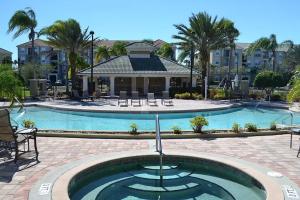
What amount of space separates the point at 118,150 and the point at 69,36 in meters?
26.4

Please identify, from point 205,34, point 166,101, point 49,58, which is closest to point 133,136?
point 166,101

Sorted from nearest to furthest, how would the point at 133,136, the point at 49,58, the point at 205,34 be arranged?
the point at 133,136 < the point at 205,34 < the point at 49,58

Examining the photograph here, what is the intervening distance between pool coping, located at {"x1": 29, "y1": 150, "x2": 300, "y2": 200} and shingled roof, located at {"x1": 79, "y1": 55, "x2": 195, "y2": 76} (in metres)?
27.5

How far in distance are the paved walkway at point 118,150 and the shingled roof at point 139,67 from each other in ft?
81.5

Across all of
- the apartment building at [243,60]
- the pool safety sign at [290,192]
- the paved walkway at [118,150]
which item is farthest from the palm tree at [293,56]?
the pool safety sign at [290,192]

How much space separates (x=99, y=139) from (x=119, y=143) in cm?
112

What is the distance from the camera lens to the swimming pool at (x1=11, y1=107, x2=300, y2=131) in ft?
62.2

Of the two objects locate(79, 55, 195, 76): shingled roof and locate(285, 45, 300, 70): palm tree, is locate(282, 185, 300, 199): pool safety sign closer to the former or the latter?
locate(79, 55, 195, 76): shingled roof

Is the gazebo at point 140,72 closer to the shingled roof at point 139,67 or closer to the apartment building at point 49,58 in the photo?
the shingled roof at point 139,67

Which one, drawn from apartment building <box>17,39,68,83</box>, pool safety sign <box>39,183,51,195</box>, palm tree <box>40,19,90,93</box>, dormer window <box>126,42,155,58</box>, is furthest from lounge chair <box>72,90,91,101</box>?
apartment building <box>17,39,68,83</box>

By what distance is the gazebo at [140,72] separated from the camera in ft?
121

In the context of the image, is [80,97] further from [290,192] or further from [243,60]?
[243,60]

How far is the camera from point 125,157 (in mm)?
9539

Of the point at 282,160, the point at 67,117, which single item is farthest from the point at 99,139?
the point at 67,117
